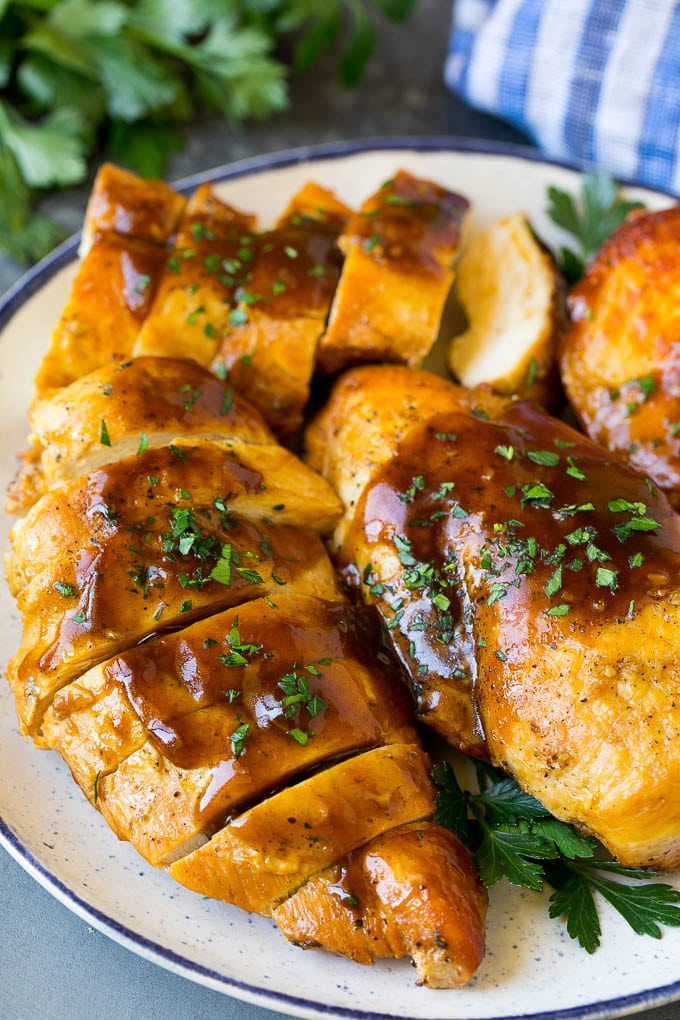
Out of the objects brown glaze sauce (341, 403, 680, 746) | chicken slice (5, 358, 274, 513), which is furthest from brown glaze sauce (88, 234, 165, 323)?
brown glaze sauce (341, 403, 680, 746)

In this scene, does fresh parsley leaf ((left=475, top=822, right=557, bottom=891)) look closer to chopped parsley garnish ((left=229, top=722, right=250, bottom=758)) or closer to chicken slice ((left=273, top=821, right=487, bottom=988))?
chicken slice ((left=273, top=821, right=487, bottom=988))

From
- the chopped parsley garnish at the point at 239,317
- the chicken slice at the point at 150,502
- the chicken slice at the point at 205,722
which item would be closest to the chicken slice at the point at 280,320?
the chopped parsley garnish at the point at 239,317

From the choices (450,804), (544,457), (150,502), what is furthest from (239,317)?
(450,804)

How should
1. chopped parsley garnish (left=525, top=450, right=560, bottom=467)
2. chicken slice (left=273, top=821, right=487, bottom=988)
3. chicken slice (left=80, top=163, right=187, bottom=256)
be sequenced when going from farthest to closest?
1. chicken slice (left=80, top=163, right=187, bottom=256)
2. chopped parsley garnish (left=525, top=450, right=560, bottom=467)
3. chicken slice (left=273, top=821, right=487, bottom=988)

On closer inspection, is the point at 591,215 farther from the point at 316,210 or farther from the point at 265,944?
the point at 265,944

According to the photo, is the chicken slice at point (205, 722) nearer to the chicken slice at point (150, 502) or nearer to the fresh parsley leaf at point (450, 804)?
the fresh parsley leaf at point (450, 804)

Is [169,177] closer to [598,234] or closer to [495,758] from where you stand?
[598,234]
